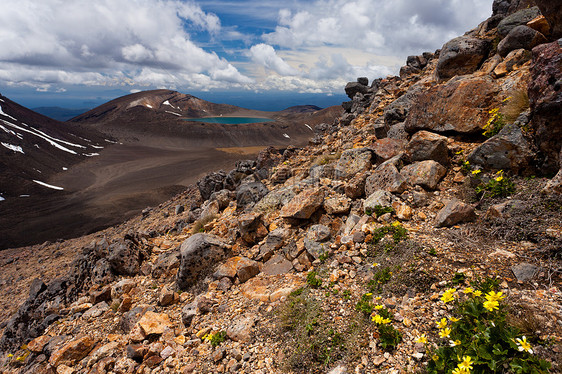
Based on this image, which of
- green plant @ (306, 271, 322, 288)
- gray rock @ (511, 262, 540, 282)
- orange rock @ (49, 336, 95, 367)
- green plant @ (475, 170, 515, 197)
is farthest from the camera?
orange rock @ (49, 336, 95, 367)

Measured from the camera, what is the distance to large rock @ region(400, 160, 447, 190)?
5265 mm

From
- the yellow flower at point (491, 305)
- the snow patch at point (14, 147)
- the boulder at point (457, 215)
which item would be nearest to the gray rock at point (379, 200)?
the boulder at point (457, 215)

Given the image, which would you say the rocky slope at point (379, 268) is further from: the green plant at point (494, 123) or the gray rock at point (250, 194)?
the gray rock at point (250, 194)

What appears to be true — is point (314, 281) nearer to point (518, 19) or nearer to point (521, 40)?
point (521, 40)

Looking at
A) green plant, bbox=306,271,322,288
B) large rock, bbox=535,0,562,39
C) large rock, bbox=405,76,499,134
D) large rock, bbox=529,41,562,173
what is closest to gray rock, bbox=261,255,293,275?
green plant, bbox=306,271,322,288

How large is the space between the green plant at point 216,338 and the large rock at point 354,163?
471cm

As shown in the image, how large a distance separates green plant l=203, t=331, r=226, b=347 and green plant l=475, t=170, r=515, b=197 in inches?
197

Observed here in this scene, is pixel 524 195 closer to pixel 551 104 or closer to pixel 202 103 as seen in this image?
pixel 551 104

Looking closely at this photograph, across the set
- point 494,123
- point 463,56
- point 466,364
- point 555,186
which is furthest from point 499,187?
point 463,56

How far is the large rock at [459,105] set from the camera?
19.1ft

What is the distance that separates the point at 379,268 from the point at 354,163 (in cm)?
380

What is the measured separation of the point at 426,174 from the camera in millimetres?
5344

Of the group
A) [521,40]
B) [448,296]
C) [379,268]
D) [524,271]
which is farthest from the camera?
[521,40]

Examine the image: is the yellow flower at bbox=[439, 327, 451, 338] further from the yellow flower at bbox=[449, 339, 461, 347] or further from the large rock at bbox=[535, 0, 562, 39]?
the large rock at bbox=[535, 0, 562, 39]
